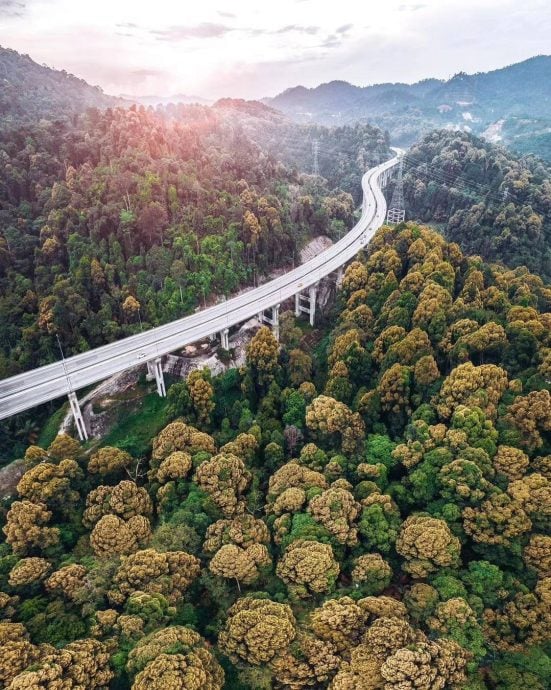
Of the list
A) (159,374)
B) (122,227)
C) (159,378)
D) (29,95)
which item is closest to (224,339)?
(159,374)

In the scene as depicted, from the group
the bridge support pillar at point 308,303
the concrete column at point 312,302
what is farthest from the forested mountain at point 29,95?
the concrete column at point 312,302

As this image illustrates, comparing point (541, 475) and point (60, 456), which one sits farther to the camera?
point (60, 456)

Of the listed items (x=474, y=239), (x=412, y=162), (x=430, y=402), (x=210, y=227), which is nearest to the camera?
(x=430, y=402)

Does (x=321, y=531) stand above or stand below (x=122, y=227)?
below

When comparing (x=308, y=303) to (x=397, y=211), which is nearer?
(x=308, y=303)

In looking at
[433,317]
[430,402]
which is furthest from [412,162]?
[430,402]

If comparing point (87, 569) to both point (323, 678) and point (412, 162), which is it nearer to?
point (323, 678)

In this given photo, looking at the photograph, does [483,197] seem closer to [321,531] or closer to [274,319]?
[274,319]
